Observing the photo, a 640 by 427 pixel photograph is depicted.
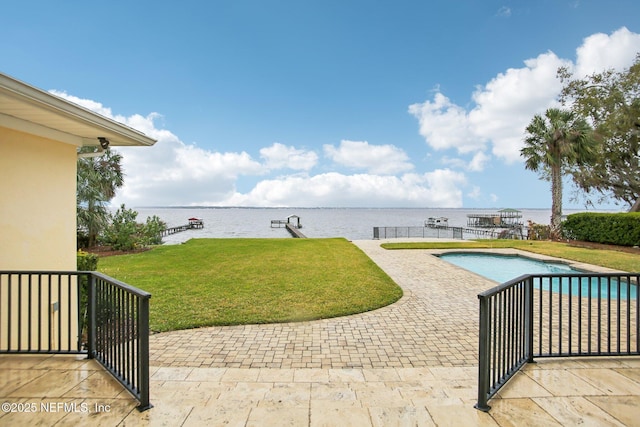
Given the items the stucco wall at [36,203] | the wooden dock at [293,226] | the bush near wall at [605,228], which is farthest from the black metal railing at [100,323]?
the wooden dock at [293,226]

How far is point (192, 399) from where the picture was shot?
2770 millimetres

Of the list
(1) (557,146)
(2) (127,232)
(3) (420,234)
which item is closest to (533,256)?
(1) (557,146)

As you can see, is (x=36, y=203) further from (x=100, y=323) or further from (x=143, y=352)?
(x=143, y=352)

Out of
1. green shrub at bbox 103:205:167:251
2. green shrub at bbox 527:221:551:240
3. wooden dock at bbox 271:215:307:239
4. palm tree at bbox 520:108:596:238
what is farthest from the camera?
wooden dock at bbox 271:215:307:239

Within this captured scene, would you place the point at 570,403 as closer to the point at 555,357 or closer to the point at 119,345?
the point at 555,357

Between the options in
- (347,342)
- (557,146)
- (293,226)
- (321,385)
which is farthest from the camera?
(293,226)

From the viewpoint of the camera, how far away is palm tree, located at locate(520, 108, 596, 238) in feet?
65.9

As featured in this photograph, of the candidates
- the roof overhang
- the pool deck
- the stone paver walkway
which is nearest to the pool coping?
the stone paver walkway

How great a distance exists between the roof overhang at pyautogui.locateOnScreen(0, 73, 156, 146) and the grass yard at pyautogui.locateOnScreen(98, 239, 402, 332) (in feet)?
9.83

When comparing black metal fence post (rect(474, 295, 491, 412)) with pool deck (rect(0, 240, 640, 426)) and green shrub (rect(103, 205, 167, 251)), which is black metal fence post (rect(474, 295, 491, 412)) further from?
green shrub (rect(103, 205, 167, 251))

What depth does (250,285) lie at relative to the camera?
8352mm

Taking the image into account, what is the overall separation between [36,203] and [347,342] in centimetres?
445

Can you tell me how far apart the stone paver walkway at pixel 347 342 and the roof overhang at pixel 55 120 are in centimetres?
287

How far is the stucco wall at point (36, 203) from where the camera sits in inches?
146
